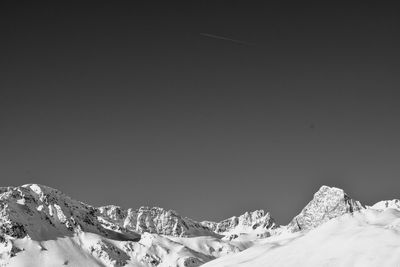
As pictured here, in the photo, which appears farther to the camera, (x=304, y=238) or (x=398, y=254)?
(x=304, y=238)

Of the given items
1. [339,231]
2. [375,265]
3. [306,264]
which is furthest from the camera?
[339,231]

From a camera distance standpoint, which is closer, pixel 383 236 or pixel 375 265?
pixel 375 265

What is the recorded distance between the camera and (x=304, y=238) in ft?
347

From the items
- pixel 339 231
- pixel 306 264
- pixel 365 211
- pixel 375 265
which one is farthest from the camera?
pixel 365 211

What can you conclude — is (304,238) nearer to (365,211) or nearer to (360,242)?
(360,242)

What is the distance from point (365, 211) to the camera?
121688 millimetres

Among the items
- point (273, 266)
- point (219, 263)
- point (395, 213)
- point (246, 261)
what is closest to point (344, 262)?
point (273, 266)

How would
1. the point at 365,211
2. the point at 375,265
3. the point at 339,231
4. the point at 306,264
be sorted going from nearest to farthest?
1. the point at 375,265
2. the point at 306,264
3. the point at 339,231
4. the point at 365,211

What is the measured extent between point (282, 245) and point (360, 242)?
18468mm

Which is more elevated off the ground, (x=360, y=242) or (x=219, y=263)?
(x=360, y=242)

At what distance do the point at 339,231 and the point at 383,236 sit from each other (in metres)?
10.3

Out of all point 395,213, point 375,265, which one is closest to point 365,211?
point 395,213

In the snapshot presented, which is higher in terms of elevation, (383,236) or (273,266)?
(383,236)

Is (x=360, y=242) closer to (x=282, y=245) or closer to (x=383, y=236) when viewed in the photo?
(x=383, y=236)
